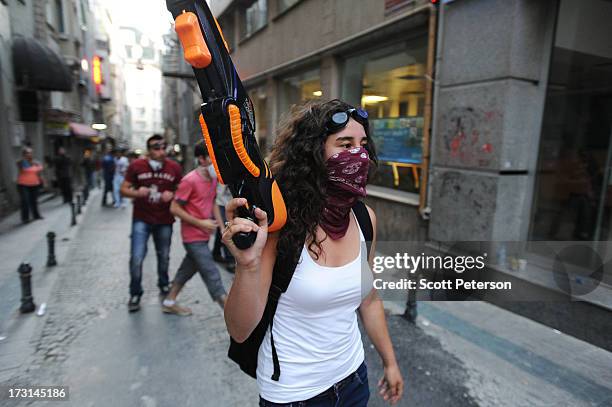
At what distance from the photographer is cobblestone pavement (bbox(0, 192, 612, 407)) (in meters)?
2.92

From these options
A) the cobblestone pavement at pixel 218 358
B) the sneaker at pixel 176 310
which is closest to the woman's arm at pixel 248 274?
the cobblestone pavement at pixel 218 358

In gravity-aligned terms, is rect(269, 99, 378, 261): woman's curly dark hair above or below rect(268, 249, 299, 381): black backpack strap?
above

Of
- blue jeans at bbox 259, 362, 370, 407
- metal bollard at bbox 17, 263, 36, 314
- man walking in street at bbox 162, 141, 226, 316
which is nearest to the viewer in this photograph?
blue jeans at bbox 259, 362, 370, 407

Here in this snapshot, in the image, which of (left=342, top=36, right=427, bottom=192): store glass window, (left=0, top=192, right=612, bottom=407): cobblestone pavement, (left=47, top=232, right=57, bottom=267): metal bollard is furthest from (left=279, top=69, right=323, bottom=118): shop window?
(left=0, top=192, right=612, bottom=407): cobblestone pavement

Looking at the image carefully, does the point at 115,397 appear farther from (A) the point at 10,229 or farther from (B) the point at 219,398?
(A) the point at 10,229

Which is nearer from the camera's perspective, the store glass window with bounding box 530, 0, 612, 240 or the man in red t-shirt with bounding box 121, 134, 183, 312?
the man in red t-shirt with bounding box 121, 134, 183, 312

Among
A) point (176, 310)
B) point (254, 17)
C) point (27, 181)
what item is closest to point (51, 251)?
point (176, 310)

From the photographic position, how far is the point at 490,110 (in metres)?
4.83

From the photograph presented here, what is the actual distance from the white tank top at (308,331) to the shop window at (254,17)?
1228 cm

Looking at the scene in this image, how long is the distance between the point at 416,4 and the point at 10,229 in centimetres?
976

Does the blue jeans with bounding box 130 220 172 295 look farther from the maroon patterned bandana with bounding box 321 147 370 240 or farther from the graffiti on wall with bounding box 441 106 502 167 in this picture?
the graffiti on wall with bounding box 441 106 502 167

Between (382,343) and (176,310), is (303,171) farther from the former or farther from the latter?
(176,310)

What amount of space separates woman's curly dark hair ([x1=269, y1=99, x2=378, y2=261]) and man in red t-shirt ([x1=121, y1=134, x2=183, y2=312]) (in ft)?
10.6

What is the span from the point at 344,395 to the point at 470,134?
451cm
